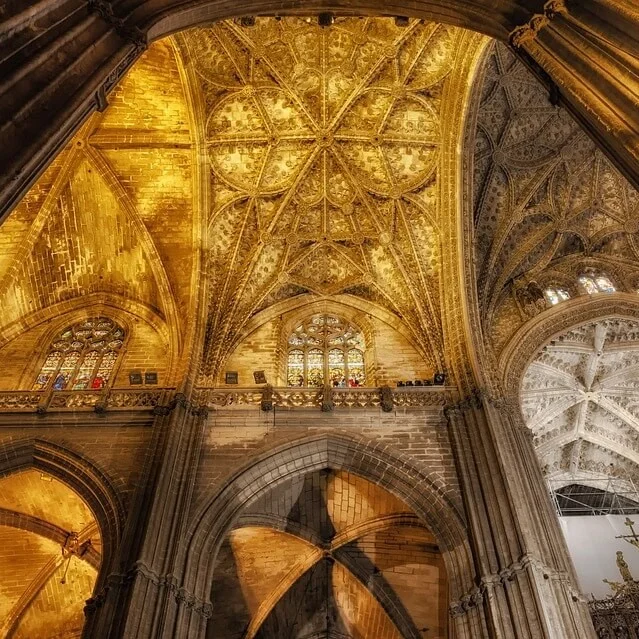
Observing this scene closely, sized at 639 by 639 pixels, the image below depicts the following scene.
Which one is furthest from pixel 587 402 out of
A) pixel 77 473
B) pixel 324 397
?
pixel 77 473

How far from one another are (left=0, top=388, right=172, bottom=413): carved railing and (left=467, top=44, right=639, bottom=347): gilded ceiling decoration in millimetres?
7727

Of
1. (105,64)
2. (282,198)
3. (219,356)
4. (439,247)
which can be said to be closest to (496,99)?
(439,247)

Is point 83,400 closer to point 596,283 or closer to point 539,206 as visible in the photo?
point 539,206

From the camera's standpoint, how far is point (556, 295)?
49.3 feet

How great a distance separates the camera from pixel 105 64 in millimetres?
6113

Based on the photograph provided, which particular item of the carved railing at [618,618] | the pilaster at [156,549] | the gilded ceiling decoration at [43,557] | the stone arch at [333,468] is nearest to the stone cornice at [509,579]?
the stone arch at [333,468]

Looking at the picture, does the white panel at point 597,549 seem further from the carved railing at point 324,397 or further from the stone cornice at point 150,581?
the stone cornice at point 150,581

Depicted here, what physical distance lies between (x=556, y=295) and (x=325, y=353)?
5.89 meters

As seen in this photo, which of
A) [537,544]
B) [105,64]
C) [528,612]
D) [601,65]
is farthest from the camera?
[537,544]

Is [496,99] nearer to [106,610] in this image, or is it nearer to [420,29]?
[420,29]

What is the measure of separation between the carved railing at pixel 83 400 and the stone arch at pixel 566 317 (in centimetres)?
758

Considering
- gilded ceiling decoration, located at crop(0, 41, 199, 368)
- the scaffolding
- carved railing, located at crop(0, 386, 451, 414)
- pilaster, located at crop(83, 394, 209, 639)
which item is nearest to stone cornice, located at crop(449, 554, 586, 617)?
carved railing, located at crop(0, 386, 451, 414)

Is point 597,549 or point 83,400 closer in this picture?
point 83,400

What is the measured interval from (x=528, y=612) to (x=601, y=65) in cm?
650
